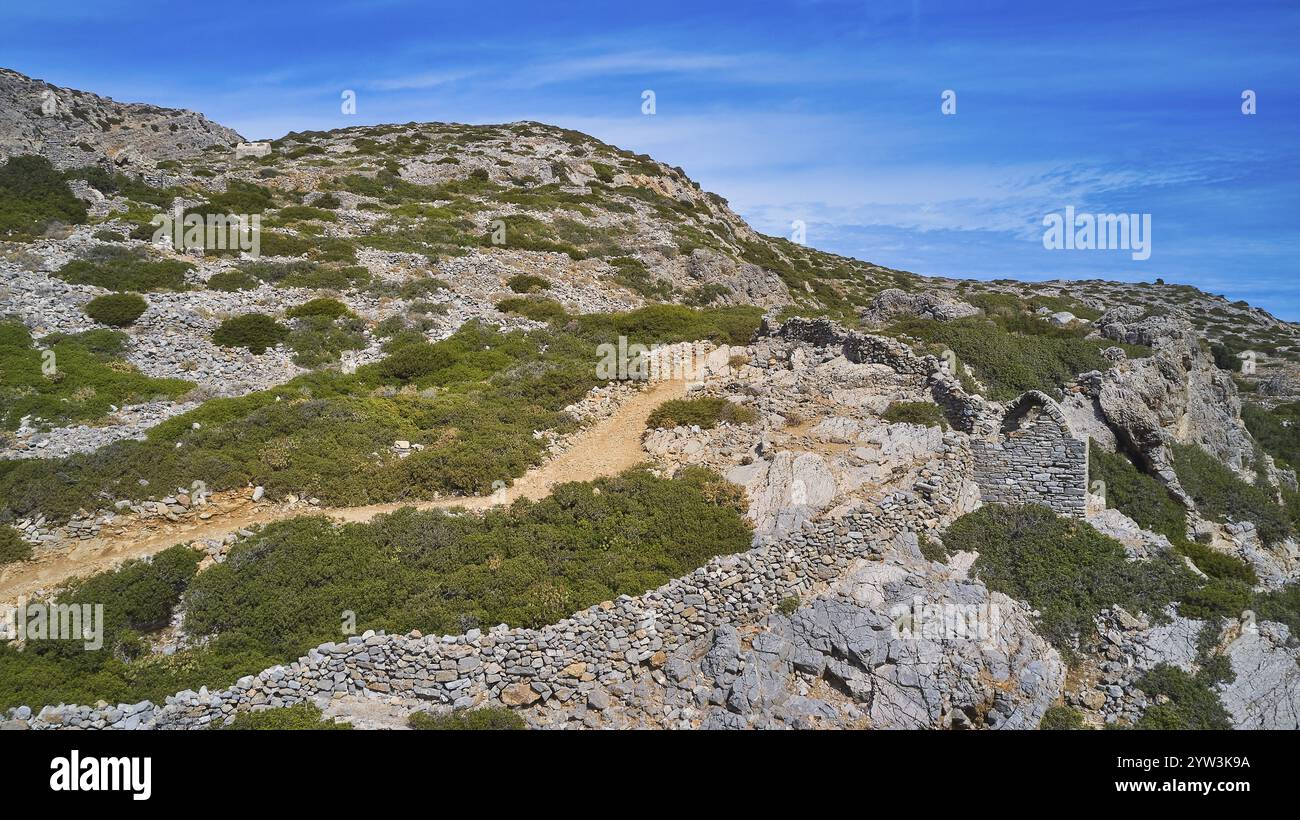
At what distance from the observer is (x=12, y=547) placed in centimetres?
1439

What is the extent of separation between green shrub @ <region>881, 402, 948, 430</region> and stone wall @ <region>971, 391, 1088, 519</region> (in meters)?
1.75

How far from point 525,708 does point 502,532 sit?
5128 millimetres

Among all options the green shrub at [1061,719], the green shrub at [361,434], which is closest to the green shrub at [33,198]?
the green shrub at [361,434]

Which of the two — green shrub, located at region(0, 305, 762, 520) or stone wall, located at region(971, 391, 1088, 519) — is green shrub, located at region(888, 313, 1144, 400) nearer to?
stone wall, located at region(971, 391, 1088, 519)

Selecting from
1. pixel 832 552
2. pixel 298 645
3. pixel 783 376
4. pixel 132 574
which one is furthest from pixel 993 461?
pixel 132 574

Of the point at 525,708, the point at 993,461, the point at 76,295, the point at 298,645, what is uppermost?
the point at 76,295

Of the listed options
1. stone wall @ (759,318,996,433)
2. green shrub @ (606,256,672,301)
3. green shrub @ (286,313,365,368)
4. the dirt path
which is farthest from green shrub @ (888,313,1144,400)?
green shrub @ (286,313,365,368)

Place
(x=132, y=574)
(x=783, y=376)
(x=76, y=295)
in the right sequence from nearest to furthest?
(x=132, y=574)
(x=783, y=376)
(x=76, y=295)

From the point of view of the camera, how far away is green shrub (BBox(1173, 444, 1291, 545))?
18984 millimetres

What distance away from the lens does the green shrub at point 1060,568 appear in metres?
13.5

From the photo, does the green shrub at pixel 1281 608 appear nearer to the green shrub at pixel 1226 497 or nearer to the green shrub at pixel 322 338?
the green shrub at pixel 1226 497

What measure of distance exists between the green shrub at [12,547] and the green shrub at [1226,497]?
102 feet

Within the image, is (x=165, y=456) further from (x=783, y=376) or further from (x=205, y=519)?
(x=783, y=376)

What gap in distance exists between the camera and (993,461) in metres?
16.9
